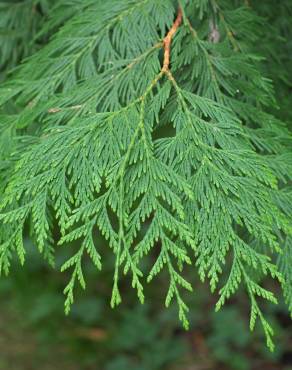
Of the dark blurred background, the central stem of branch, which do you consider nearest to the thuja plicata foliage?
the central stem of branch

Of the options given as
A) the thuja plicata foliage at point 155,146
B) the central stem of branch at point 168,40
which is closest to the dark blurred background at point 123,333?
the thuja plicata foliage at point 155,146

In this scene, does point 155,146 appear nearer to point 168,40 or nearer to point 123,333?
point 168,40

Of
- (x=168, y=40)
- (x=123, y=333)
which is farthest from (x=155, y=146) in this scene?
(x=123, y=333)

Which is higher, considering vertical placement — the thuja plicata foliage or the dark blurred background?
the thuja plicata foliage

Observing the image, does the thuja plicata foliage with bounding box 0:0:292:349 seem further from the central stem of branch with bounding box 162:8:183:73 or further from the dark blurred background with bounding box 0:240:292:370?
the dark blurred background with bounding box 0:240:292:370

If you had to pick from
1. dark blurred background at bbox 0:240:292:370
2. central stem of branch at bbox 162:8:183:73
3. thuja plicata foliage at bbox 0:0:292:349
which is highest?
central stem of branch at bbox 162:8:183:73

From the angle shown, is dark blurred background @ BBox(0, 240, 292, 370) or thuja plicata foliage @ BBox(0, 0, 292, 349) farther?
dark blurred background @ BBox(0, 240, 292, 370)

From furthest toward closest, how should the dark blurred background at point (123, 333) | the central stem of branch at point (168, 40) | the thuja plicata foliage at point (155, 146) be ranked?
the dark blurred background at point (123, 333) < the central stem of branch at point (168, 40) < the thuja plicata foliage at point (155, 146)

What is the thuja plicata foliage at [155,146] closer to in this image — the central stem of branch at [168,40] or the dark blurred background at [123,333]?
the central stem of branch at [168,40]
